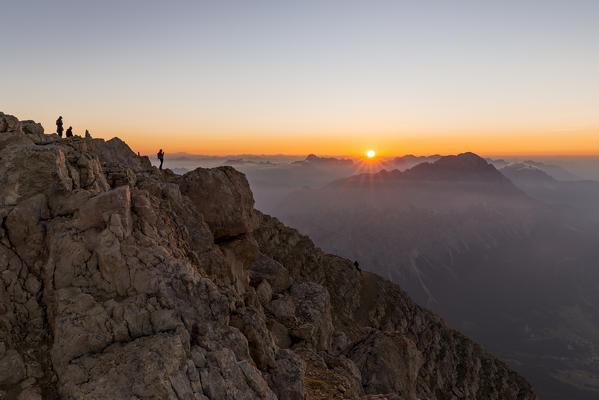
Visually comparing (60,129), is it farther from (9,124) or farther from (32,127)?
(9,124)

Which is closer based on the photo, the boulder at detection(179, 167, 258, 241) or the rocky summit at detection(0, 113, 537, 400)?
the rocky summit at detection(0, 113, 537, 400)

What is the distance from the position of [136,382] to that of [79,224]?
9.14m

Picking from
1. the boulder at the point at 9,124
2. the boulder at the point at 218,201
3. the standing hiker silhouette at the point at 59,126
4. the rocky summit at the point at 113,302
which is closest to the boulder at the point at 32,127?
the rocky summit at the point at 113,302

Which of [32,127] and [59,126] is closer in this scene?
[32,127]

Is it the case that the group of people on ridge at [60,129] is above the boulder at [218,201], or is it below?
above

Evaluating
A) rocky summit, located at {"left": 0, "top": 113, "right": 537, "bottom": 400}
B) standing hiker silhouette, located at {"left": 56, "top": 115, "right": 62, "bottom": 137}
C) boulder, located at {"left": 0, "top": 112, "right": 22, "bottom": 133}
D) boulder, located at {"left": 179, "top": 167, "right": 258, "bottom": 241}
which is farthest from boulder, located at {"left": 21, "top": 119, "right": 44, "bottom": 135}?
boulder, located at {"left": 179, "top": 167, "right": 258, "bottom": 241}

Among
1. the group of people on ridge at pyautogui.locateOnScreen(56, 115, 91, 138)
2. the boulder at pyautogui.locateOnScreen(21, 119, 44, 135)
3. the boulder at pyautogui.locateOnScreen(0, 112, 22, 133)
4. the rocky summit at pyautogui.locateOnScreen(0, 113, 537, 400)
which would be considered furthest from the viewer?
the group of people on ridge at pyautogui.locateOnScreen(56, 115, 91, 138)

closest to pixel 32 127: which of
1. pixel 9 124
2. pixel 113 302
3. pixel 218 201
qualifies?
pixel 9 124

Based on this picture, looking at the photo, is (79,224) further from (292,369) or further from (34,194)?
(292,369)

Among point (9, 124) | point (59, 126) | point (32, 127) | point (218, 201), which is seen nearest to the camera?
point (9, 124)

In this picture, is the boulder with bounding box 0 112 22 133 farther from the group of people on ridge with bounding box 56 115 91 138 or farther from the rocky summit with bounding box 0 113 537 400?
the group of people on ridge with bounding box 56 115 91 138

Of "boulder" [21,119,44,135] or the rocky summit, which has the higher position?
"boulder" [21,119,44,135]

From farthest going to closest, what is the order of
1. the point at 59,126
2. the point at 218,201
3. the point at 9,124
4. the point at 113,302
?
the point at 218,201 < the point at 59,126 < the point at 9,124 < the point at 113,302

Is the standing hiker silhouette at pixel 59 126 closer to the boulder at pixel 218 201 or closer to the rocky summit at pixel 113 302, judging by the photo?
the rocky summit at pixel 113 302
